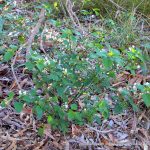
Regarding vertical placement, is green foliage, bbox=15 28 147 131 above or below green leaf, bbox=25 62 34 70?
below

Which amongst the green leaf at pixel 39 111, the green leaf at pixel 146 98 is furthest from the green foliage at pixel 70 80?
the green leaf at pixel 146 98

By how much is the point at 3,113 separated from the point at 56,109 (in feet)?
1.80

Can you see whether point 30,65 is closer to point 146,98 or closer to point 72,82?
point 72,82

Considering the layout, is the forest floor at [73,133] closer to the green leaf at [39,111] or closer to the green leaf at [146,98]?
the green leaf at [39,111]

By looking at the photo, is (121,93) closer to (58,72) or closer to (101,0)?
(58,72)

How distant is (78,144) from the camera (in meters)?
2.42

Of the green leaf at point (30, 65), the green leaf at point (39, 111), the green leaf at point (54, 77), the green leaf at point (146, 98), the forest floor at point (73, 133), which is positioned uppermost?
the green leaf at point (30, 65)

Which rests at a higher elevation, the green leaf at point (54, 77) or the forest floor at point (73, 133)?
the green leaf at point (54, 77)

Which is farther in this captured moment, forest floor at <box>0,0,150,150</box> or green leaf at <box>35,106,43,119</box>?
forest floor at <box>0,0,150,150</box>

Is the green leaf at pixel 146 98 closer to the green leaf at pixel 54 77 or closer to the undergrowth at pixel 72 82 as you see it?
the undergrowth at pixel 72 82

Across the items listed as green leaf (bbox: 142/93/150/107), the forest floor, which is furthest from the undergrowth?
the forest floor

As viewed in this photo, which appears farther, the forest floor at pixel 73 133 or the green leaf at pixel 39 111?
the forest floor at pixel 73 133

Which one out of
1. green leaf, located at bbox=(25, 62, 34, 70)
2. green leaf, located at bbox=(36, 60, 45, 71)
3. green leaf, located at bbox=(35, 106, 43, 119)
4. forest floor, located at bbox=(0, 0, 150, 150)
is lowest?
forest floor, located at bbox=(0, 0, 150, 150)

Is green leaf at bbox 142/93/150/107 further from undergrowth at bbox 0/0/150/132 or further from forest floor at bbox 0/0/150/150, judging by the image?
forest floor at bbox 0/0/150/150
